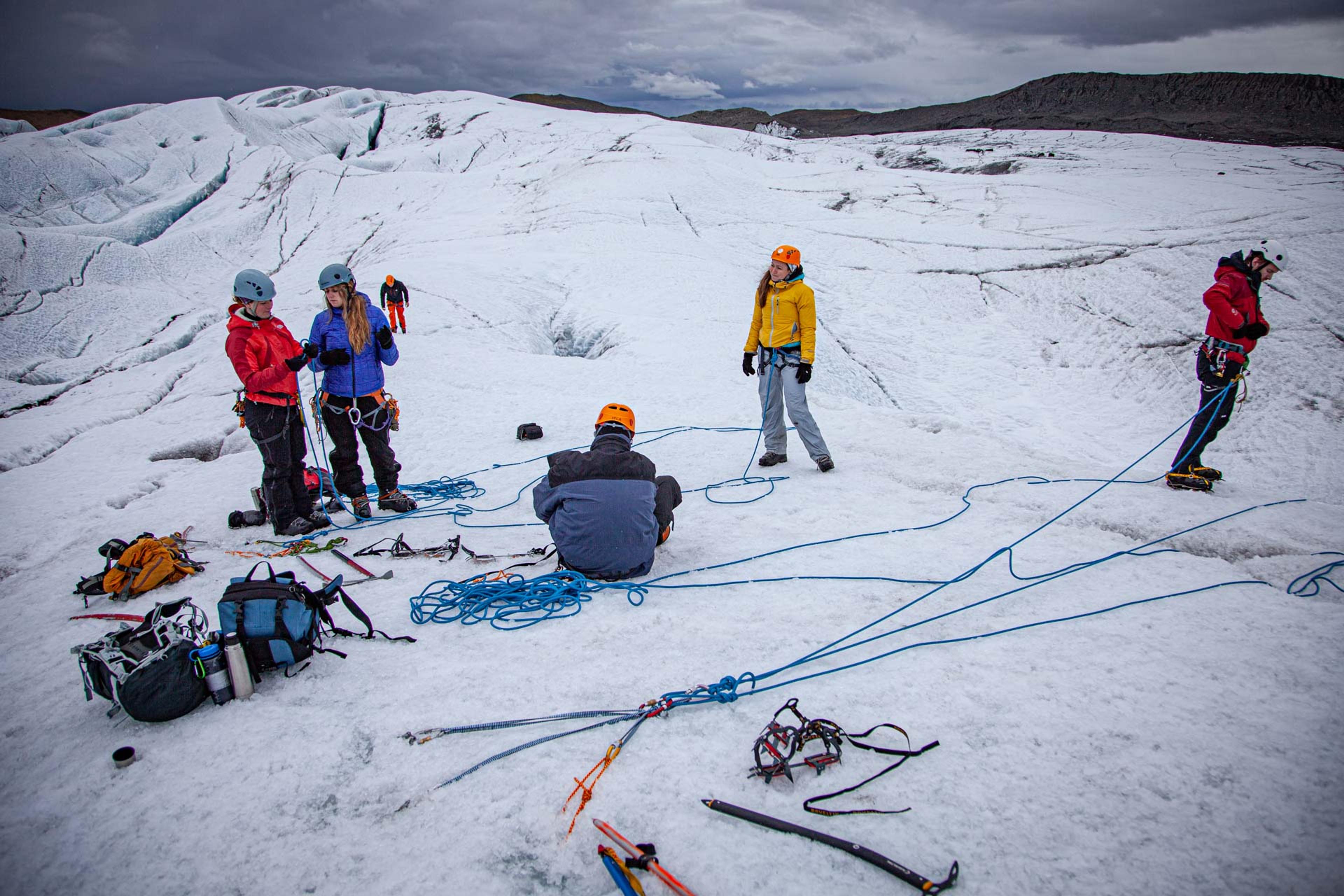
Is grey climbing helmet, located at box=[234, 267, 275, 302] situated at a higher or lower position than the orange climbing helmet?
higher

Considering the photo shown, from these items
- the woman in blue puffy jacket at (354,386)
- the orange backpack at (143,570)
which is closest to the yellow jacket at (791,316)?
the woman in blue puffy jacket at (354,386)

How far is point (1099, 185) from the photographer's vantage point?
16828 millimetres

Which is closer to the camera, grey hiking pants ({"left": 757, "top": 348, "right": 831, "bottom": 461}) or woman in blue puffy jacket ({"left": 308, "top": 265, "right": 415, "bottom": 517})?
woman in blue puffy jacket ({"left": 308, "top": 265, "right": 415, "bottom": 517})

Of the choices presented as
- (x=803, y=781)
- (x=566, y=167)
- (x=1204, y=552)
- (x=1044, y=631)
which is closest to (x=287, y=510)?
(x=803, y=781)

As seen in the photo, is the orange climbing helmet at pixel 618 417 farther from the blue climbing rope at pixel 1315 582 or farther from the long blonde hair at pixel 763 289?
the blue climbing rope at pixel 1315 582

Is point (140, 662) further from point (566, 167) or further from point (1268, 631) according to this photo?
point (566, 167)

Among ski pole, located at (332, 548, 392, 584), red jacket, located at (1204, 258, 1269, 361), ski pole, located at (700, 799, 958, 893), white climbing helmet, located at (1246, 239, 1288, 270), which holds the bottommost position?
ski pole, located at (700, 799, 958, 893)

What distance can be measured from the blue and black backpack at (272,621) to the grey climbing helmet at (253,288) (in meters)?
2.54

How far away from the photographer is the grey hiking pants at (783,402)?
594cm

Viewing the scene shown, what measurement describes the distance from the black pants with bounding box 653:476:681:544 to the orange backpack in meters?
3.13

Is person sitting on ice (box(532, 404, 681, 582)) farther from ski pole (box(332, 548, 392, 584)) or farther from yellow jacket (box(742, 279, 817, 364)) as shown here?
yellow jacket (box(742, 279, 817, 364))

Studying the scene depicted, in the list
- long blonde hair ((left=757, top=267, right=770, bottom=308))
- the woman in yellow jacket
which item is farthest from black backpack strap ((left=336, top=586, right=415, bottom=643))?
long blonde hair ((left=757, top=267, right=770, bottom=308))

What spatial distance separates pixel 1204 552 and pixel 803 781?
150 inches

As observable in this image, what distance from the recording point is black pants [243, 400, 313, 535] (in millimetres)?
4797
